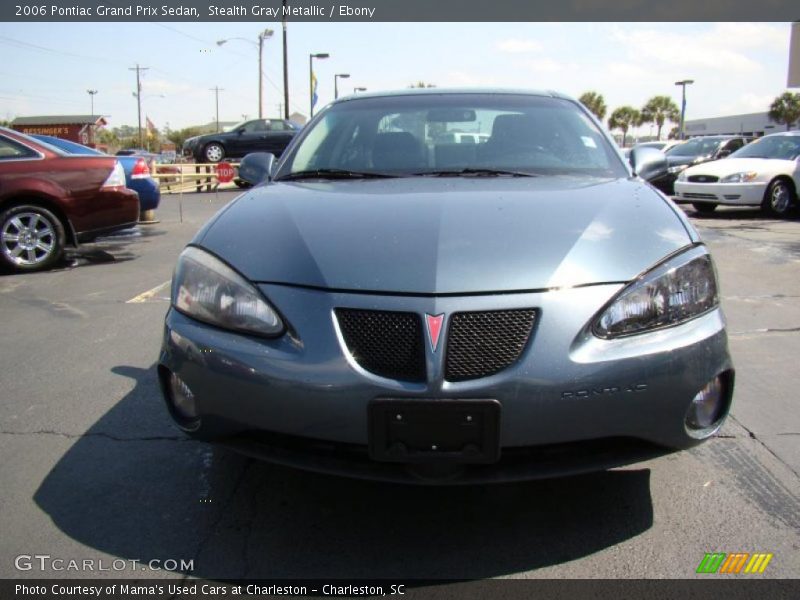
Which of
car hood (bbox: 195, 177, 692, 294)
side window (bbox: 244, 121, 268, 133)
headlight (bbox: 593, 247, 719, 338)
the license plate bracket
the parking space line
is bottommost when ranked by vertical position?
the parking space line

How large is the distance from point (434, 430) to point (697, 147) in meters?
17.5

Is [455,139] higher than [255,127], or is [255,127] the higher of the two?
[255,127]

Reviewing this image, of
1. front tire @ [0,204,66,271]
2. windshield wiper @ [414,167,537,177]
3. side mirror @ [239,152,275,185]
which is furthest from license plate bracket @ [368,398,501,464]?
front tire @ [0,204,66,271]

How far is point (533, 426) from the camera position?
1964mm

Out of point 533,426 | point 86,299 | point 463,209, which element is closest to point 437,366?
point 533,426

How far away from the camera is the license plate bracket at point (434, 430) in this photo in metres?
1.94

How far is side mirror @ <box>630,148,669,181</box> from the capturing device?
3.55 m

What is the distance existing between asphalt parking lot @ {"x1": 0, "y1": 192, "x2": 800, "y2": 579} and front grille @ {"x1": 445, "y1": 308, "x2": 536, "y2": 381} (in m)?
0.64

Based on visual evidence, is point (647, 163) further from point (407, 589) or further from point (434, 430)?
point (407, 589)

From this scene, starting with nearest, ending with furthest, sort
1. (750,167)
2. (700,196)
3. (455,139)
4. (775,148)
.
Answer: (455,139)
(750,167)
(700,196)
(775,148)

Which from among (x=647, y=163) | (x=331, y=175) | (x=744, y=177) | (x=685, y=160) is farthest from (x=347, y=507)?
(x=685, y=160)

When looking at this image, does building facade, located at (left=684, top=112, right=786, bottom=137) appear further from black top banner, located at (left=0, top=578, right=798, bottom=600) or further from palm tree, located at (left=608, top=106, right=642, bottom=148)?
black top banner, located at (left=0, top=578, right=798, bottom=600)

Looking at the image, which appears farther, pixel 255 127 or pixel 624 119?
pixel 624 119

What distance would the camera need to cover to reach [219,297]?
2.26m
